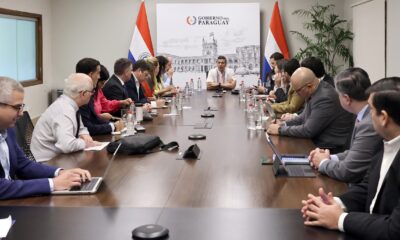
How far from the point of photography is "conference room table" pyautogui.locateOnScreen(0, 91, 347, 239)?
5.93ft

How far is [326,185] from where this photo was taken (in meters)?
2.42

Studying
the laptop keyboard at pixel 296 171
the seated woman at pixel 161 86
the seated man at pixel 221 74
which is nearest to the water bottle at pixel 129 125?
the laptop keyboard at pixel 296 171

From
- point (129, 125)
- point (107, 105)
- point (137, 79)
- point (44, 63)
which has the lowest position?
point (129, 125)

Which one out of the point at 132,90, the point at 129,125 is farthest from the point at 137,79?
the point at 129,125

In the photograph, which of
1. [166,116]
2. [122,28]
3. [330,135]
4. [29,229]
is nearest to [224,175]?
[29,229]

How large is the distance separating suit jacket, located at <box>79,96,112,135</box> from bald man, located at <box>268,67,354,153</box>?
4.32 ft

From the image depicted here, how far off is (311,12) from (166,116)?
4.95 meters

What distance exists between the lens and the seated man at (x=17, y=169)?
7.23ft

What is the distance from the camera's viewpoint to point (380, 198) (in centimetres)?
185

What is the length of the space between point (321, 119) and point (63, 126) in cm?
187

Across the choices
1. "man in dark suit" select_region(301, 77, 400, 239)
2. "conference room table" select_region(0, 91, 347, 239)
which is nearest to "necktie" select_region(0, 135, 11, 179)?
"conference room table" select_region(0, 91, 347, 239)

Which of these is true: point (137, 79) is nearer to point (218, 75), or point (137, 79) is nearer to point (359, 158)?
point (218, 75)

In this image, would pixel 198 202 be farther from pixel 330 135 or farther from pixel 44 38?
pixel 44 38

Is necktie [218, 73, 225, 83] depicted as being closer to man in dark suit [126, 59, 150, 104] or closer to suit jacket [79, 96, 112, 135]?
man in dark suit [126, 59, 150, 104]
